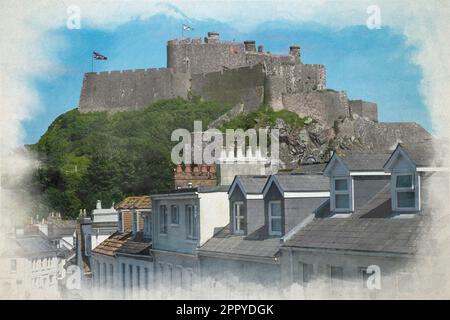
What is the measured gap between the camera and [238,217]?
49.1ft

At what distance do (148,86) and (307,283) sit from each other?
65536mm

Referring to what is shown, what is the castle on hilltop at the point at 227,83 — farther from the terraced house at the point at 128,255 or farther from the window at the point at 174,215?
the window at the point at 174,215

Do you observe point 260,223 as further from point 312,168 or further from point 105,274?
point 105,274

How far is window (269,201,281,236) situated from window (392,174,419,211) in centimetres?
245

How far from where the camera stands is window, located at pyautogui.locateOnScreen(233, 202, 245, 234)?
14.9 metres

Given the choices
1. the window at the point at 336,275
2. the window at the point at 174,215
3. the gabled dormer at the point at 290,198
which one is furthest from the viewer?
the window at the point at 174,215

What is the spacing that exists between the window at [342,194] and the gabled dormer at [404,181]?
101 cm

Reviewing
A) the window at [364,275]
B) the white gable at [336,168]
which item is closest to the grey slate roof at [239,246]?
the white gable at [336,168]

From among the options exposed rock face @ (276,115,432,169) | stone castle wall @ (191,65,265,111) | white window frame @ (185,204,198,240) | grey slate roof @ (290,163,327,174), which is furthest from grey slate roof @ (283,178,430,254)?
stone castle wall @ (191,65,265,111)

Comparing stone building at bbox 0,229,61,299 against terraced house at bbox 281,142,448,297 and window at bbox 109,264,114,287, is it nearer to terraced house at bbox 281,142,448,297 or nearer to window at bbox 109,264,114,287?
window at bbox 109,264,114,287

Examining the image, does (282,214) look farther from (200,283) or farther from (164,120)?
(164,120)

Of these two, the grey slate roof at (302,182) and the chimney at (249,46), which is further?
the chimney at (249,46)

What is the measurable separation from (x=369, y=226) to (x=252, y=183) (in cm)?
340

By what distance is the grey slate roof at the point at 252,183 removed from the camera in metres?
14.6
